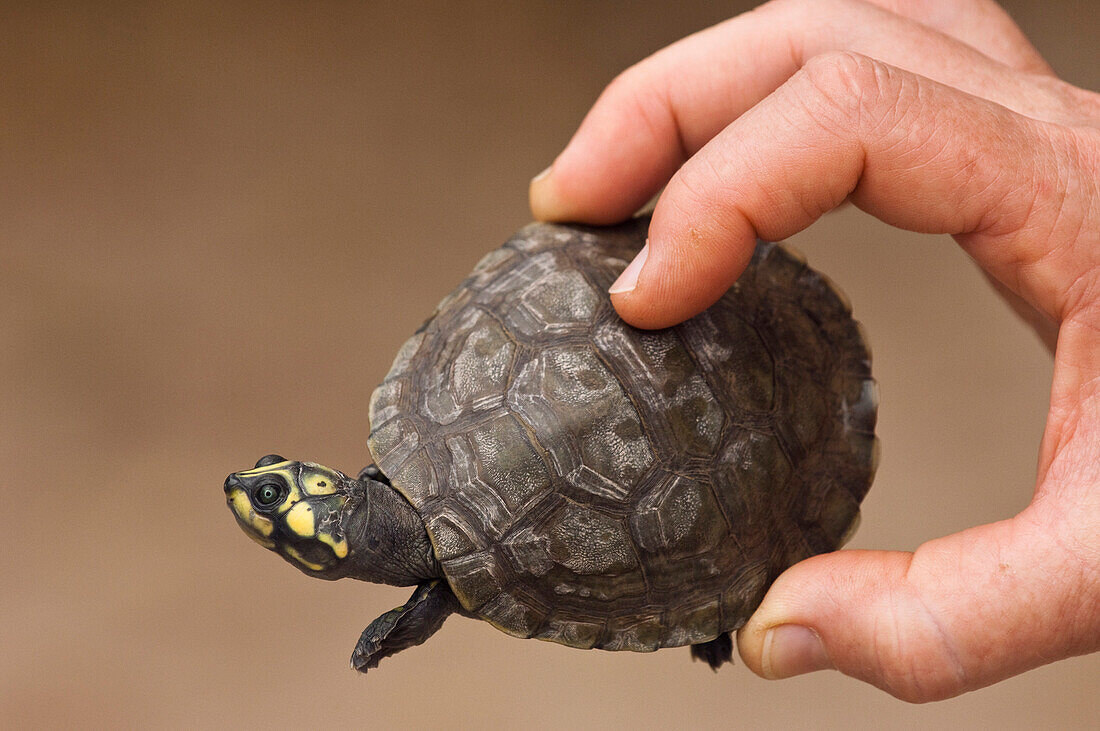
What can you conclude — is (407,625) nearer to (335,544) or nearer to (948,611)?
(335,544)

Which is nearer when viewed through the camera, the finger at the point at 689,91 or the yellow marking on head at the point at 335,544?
the yellow marking on head at the point at 335,544

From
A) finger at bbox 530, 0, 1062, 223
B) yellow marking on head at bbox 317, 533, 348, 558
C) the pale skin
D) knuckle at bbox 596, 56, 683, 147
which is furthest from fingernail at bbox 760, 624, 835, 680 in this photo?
knuckle at bbox 596, 56, 683, 147

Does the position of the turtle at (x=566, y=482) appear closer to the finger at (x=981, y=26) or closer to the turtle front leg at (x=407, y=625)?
the turtle front leg at (x=407, y=625)

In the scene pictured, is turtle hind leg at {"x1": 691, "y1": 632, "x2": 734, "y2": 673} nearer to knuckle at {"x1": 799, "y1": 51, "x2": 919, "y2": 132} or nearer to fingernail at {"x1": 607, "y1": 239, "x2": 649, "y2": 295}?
fingernail at {"x1": 607, "y1": 239, "x2": 649, "y2": 295}

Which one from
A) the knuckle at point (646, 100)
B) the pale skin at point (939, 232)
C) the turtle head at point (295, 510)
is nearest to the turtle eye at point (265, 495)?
the turtle head at point (295, 510)

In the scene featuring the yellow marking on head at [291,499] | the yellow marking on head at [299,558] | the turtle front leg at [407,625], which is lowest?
the turtle front leg at [407,625]

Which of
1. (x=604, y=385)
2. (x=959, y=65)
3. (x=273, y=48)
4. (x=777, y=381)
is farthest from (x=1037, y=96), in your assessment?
(x=273, y=48)
